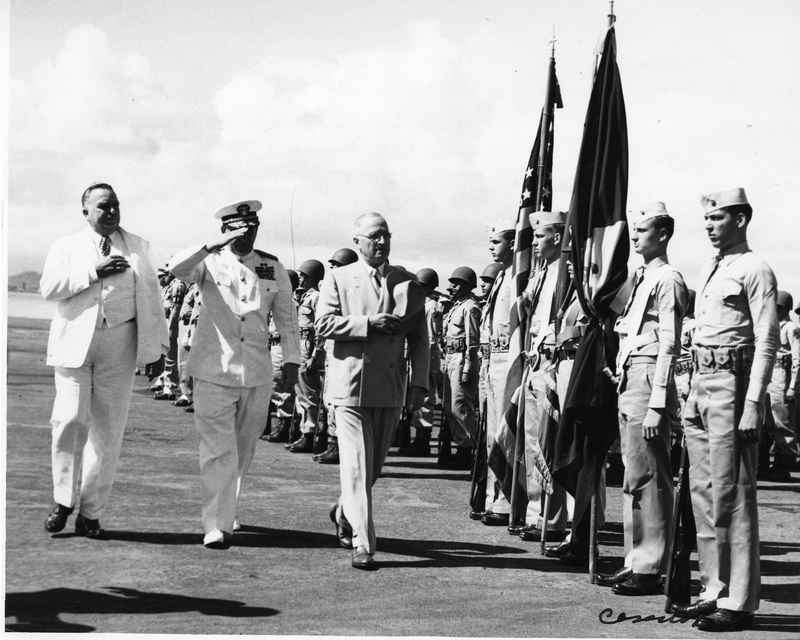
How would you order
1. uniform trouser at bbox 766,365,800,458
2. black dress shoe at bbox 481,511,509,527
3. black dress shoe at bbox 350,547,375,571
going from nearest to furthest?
black dress shoe at bbox 350,547,375,571 → black dress shoe at bbox 481,511,509,527 → uniform trouser at bbox 766,365,800,458

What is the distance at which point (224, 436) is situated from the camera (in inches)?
295

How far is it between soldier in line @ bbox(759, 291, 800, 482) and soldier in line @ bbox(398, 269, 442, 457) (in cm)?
425

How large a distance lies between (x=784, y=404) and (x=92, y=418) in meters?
9.55

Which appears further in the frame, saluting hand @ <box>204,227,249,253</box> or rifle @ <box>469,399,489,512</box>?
rifle @ <box>469,399,489,512</box>

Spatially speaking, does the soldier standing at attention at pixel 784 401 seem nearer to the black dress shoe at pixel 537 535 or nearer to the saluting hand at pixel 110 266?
the black dress shoe at pixel 537 535

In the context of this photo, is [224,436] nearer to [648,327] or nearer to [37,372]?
[648,327]

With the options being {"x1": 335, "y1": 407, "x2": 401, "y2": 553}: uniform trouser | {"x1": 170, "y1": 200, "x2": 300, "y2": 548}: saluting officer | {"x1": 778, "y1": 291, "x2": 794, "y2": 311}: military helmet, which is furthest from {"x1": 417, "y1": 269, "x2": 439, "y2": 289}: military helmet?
{"x1": 335, "y1": 407, "x2": 401, "y2": 553}: uniform trouser

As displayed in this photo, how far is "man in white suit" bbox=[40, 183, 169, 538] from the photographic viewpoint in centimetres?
747

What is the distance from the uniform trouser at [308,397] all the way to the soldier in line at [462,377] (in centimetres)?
162

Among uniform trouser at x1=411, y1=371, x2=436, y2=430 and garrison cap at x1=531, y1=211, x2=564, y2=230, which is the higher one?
garrison cap at x1=531, y1=211, x2=564, y2=230

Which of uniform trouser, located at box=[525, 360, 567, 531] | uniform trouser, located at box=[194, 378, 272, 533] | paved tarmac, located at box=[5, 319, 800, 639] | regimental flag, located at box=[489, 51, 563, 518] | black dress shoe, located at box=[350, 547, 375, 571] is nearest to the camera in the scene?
paved tarmac, located at box=[5, 319, 800, 639]

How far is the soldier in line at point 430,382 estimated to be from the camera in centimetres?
1433

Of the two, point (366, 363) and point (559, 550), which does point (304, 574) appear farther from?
point (559, 550)

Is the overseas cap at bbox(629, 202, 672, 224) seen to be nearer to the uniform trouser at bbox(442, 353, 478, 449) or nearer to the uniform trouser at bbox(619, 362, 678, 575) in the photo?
the uniform trouser at bbox(619, 362, 678, 575)
